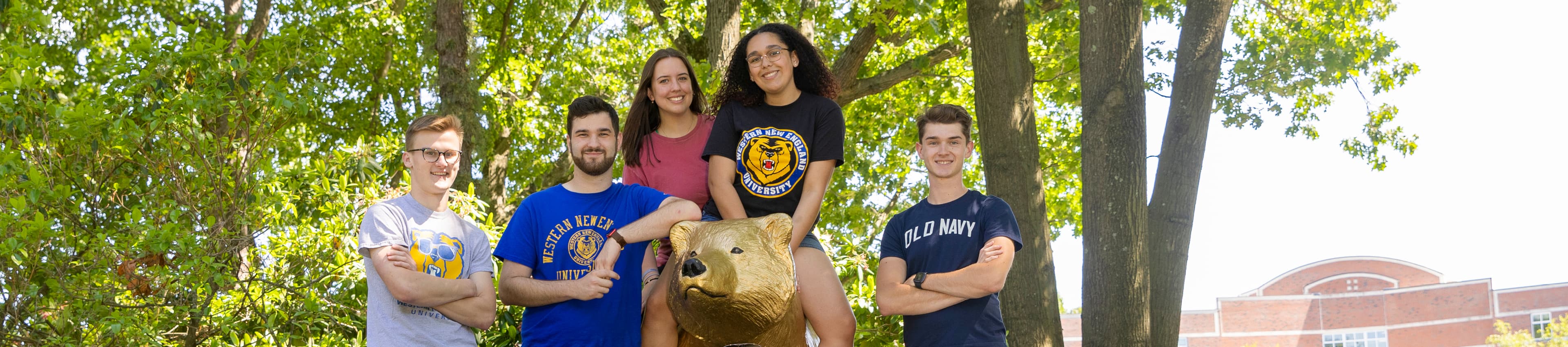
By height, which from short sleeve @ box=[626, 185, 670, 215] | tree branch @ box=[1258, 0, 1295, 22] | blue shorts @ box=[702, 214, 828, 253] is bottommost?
blue shorts @ box=[702, 214, 828, 253]

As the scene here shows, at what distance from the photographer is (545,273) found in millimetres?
3186

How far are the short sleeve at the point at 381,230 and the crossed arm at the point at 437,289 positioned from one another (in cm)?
2

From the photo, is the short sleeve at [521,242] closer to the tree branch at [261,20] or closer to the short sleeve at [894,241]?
the short sleeve at [894,241]

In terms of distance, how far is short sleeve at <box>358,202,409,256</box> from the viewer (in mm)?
3002

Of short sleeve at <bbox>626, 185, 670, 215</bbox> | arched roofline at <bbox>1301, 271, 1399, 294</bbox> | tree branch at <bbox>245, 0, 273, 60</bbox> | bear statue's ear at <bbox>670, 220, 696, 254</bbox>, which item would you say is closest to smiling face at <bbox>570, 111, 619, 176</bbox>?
short sleeve at <bbox>626, 185, 670, 215</bbox>

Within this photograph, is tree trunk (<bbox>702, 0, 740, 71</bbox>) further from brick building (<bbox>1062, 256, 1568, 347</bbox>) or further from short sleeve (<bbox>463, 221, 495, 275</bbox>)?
brick building (<bbox>1062, 256, 1568, 347</bbox>)

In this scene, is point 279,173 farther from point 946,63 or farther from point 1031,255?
point 946,63

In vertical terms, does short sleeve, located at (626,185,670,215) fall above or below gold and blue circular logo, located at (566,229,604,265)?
above

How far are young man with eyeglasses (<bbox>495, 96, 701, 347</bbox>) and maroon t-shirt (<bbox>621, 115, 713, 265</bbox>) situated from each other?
0.19 meters

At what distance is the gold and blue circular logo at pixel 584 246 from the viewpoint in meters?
3.14

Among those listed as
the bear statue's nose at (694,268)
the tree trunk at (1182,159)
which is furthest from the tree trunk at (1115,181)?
the bear statue's nose at (694,268)

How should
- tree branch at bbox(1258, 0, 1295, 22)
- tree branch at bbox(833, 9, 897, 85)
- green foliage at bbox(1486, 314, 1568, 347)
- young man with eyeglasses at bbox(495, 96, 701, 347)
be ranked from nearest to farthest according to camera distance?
young man with eyeglasses at bbox(495, 96, 701, 347)
tree branch at bbox(833, 9, 897, 85)
tree branch at bbox(1258, 0, 1295, 22)
green foliage at bbox(1486, 314, 1568, 347)

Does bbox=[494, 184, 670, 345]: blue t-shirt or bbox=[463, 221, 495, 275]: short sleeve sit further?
bbox=[463, 221, 495, 275]: short sleeve

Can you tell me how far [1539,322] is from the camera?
37188 mm
